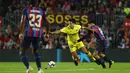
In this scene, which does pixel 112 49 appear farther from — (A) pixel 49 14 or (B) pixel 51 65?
(B) pixel 51 65

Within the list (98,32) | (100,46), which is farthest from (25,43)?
(100,46)

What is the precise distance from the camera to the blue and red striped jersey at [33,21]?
15.4 m

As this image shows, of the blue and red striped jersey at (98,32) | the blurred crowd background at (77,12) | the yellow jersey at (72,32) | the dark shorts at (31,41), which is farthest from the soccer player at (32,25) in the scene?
the blurred crowd background at (77,12)

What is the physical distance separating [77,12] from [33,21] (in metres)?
16.5

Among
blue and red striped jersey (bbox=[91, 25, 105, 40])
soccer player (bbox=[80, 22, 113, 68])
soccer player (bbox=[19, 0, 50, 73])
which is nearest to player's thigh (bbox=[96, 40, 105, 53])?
soccer player (bbox=[80, 22, 113, 68])

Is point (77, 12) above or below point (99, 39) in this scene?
above

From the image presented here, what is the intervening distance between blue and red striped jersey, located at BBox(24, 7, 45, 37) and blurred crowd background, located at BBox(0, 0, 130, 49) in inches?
526

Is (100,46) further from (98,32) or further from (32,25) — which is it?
(32,25)

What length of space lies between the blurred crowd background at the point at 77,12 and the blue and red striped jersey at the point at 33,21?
43.8 ft

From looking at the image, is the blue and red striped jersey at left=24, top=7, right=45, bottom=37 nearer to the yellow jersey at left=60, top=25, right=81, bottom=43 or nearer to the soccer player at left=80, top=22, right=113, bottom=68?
the soccer player at left=80, top=22, right=113, bottom=68

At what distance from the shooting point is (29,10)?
15.4 meters

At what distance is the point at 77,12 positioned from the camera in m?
31.9

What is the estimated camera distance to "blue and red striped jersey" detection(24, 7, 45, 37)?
15.4 m

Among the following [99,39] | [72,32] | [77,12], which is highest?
[72,32]
